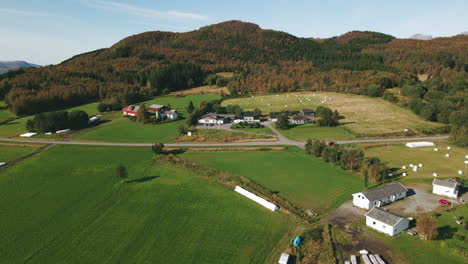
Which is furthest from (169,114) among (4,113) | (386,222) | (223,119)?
(386,222)

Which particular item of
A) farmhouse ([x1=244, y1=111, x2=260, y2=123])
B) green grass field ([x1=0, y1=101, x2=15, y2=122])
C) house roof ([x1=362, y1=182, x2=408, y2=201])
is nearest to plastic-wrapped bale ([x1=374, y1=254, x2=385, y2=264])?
house roof ([x1=362, y1=182, x2=408, y2=201])

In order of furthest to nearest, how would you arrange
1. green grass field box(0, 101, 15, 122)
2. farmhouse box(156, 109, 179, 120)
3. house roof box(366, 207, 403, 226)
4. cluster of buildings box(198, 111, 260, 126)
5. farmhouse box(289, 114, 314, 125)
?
green grass field box(0, 101, 15, 122) → farmhouse box(156, 109, 179, 120) → farmhouse box(289, 114, 314, 125) → cluster of buildings box(198, 111, 260, 126) → house roof box(366, 207, 403, 226)

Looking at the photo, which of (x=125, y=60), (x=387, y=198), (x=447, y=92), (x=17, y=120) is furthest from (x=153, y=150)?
(x=125, y=60)

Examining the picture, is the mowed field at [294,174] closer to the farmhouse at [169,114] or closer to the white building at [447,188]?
the white building at [447,188]

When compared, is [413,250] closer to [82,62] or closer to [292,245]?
[292,245]

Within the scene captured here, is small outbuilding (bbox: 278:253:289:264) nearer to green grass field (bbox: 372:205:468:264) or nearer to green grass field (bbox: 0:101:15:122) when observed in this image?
green grass field (bbox: 372:205:468:264)

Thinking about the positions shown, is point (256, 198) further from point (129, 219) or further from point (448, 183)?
point (448, 183)
